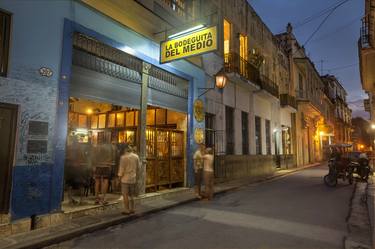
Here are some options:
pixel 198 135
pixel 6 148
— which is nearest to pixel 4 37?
pixel 6 148

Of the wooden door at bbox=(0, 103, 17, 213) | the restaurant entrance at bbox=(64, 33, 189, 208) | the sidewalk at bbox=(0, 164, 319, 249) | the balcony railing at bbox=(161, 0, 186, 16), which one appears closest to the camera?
the sidewalk at bbox=(0, 164, 319, 249)

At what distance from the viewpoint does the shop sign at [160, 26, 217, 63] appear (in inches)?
350

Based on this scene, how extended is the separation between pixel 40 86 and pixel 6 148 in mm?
1484

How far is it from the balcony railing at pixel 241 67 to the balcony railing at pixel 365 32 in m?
5.97

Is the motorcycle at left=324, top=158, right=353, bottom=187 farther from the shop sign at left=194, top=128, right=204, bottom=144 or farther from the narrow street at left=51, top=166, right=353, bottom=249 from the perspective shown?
the shop sign at left=194, top=128, right=204, bottom=144

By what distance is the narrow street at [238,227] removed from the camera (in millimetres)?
5543

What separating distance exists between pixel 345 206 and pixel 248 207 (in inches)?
122

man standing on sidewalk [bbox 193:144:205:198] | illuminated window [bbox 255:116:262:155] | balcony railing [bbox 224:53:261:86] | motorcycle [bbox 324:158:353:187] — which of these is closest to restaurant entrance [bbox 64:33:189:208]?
man standing on sidewalk [bbox 193:144:205:198]

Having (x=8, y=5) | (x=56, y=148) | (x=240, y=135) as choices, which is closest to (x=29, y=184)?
(x=56, y=148)

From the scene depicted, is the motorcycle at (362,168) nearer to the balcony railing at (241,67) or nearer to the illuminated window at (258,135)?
the illuminated window at (258,135)

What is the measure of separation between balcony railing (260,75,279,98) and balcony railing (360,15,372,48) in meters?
6.47

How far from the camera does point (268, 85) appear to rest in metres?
21.2

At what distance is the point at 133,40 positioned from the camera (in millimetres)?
9305

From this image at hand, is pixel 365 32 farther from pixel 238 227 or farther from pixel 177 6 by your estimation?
pixel 238 227
